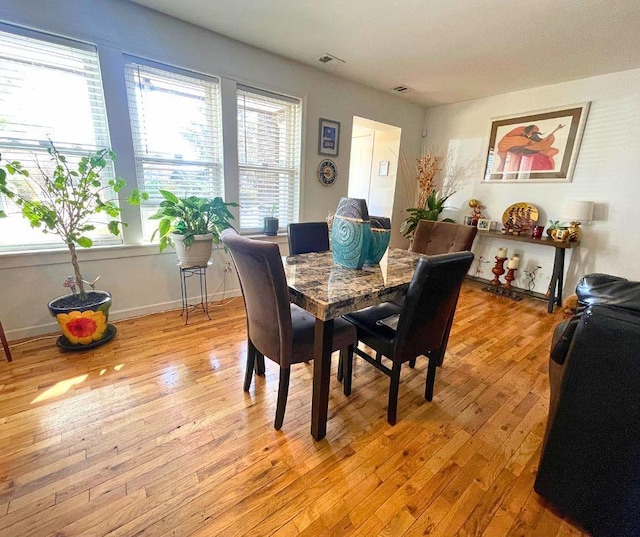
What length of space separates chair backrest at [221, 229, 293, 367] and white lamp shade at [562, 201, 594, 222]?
11.2 ft

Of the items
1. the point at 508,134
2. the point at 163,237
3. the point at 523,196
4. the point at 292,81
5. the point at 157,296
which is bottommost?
the point at 157,296

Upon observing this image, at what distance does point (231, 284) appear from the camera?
3207 millimetres

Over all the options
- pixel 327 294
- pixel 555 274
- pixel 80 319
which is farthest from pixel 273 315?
pixel 555 274

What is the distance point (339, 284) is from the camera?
1422 millimetres

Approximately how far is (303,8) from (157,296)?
8.83ft

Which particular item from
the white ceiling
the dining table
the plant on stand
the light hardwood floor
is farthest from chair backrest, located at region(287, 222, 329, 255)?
the plant on stand

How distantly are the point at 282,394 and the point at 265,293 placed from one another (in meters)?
0.55

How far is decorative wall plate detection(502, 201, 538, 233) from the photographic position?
11.8 ft

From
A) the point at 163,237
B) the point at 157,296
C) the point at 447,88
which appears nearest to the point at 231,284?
the point at 157,296

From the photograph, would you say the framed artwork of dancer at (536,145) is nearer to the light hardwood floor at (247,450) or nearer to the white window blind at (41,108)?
the light hardwood floor at (247,450)

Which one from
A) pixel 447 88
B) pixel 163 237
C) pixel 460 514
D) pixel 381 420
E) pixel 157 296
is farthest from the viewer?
pixel 447 88

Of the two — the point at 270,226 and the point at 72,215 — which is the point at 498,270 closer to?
the point at 270,226

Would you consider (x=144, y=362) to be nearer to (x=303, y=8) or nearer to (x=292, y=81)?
(x=303, y=8)

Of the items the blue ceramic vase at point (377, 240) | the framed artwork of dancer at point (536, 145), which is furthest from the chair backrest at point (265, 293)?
the framed artwork of dancer at point (536, 145)
